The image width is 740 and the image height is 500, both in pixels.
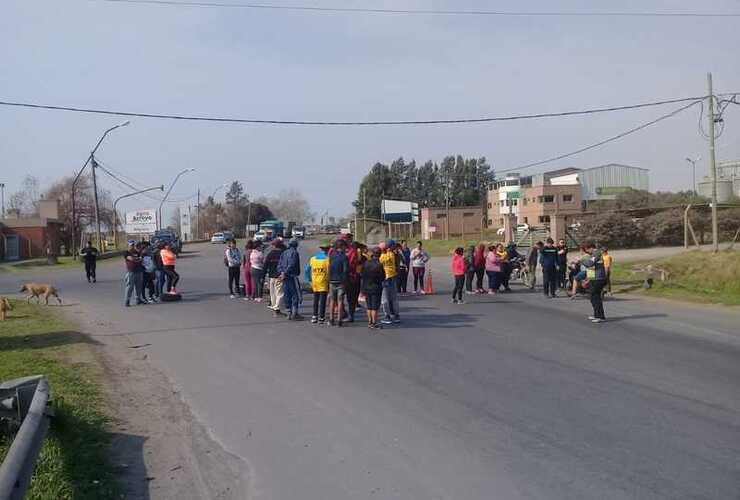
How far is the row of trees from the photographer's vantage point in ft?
382

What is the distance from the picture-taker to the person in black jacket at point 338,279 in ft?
47.7

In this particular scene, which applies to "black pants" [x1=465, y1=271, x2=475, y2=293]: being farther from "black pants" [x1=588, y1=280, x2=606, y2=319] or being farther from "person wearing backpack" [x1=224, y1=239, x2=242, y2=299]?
"person wearing backpack" [x1=224, y1=239, x2=242, y2=299]

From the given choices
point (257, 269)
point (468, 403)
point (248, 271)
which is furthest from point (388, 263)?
point (468, 403)

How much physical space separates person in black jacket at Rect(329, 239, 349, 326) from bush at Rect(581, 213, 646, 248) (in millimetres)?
28868

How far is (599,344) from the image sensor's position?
1243 cm

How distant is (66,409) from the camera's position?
7520mm

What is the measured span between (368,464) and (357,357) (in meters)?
5.11

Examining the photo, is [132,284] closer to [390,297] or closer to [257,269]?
[257,269]

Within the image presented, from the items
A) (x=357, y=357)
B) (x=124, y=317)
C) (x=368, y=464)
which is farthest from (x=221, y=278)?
(x=368, y=464)

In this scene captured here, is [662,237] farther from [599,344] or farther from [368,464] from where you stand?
[368,464]

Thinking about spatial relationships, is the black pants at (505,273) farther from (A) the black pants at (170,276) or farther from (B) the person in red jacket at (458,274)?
(A) the black pants at (170,276)

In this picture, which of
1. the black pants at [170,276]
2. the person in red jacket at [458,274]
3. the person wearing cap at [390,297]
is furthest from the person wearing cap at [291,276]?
the black pants at [170,276]

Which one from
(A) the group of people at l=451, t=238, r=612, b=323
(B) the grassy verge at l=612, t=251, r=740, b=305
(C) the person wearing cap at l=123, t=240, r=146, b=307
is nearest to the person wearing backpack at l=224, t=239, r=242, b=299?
(C) the person wearing cap at l=123, t=240, r=146, b=307

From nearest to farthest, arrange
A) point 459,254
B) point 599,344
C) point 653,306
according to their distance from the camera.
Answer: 1. point 599,344
2. point 653,306
3. point 459,254
